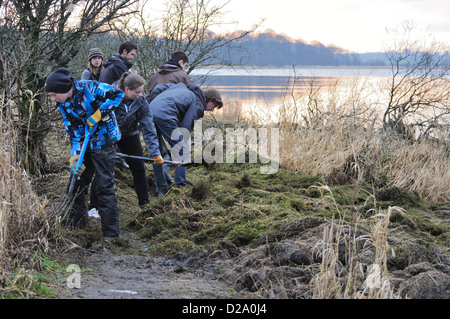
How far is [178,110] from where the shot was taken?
6645 millimetres

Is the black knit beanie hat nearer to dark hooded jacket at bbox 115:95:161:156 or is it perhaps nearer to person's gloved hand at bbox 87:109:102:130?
person's gloved hand at bbox 87:109:102:130

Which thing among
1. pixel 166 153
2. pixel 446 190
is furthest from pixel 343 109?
pixel 166 153

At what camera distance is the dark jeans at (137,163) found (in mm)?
5914

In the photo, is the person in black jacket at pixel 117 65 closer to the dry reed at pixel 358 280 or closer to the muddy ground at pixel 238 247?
the muddy ground at pixel 238 247

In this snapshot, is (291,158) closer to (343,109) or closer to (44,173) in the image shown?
(343,109)

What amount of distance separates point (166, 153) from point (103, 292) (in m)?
4.02

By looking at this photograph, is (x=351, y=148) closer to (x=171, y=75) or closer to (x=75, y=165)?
(x=171, y=75)

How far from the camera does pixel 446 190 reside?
7.55m

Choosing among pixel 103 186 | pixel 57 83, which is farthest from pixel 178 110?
pixel 57 83

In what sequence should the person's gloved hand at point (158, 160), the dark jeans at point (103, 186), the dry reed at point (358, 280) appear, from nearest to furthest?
the dry reed at point (358, 280) < the dark jeans at point (103, 186) < the person's gloved hand at point (158, 160)

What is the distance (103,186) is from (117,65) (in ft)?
7.02

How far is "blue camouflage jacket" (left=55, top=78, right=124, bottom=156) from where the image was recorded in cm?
461

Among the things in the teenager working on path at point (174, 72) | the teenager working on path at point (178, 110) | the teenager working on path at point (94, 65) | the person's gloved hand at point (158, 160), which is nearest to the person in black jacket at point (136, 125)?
the person's gloved hand at point (158, 160)

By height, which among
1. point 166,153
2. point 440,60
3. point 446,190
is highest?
point 440,60
